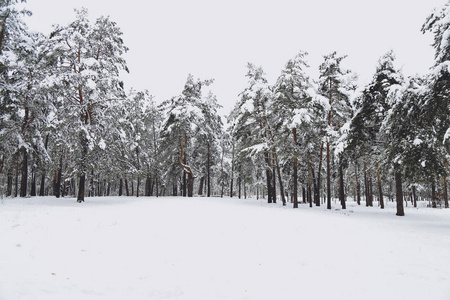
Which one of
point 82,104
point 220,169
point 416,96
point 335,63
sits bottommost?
point 220,169

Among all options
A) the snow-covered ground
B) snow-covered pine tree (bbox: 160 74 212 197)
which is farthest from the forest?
the snow-covered ground

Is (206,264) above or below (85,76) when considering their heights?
below

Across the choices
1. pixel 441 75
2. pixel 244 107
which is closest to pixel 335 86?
pixel 244 107

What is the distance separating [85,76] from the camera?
1558cm

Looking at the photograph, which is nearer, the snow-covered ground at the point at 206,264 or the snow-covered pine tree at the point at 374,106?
the snow-covered ground at the point at 206,264

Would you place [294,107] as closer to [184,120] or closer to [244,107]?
[244,107]

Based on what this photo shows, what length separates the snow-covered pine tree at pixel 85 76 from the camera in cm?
1576

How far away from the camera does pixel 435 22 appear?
35.9 feet

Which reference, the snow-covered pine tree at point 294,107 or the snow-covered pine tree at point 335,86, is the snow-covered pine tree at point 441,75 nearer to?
the snow-covered pine tree at point 294,107

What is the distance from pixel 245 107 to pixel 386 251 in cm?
1590

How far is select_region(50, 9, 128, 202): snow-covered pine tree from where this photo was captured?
1576cm

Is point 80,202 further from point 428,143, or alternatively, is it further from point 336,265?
point 428,143

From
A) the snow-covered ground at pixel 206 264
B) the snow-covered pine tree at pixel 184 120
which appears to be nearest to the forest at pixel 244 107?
the snow-covered pine tree at pixel 184 120

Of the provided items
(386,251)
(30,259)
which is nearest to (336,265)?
(386,251)
